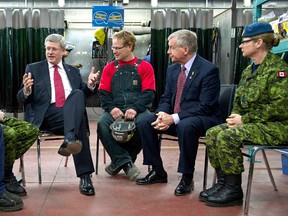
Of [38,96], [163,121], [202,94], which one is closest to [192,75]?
[202,94]

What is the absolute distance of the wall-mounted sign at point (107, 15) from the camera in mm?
4980

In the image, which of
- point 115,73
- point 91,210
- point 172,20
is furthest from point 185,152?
point 172,20

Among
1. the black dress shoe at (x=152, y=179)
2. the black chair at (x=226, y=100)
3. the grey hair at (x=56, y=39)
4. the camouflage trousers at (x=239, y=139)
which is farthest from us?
the grey hair at (x=56, y=39)

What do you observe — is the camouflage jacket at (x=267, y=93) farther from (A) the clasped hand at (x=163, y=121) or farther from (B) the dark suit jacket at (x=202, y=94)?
(A) the clasped hand at (x=163, y=121)

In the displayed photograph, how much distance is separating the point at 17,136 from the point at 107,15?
272cm

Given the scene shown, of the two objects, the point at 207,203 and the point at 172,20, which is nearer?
the point at 207,203

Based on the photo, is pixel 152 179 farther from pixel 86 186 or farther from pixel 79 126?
pixel 79 126

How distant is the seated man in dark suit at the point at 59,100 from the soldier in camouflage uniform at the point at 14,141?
218mm

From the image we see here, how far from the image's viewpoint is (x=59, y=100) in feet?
10.4

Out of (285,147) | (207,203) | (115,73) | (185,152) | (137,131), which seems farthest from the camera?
(115,73)

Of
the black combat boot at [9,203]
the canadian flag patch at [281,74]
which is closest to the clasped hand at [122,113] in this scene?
the black combat boot at [9,203]

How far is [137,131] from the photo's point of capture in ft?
10.3

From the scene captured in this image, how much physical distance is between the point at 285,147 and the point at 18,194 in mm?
1806

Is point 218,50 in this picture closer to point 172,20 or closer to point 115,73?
point 172,20
